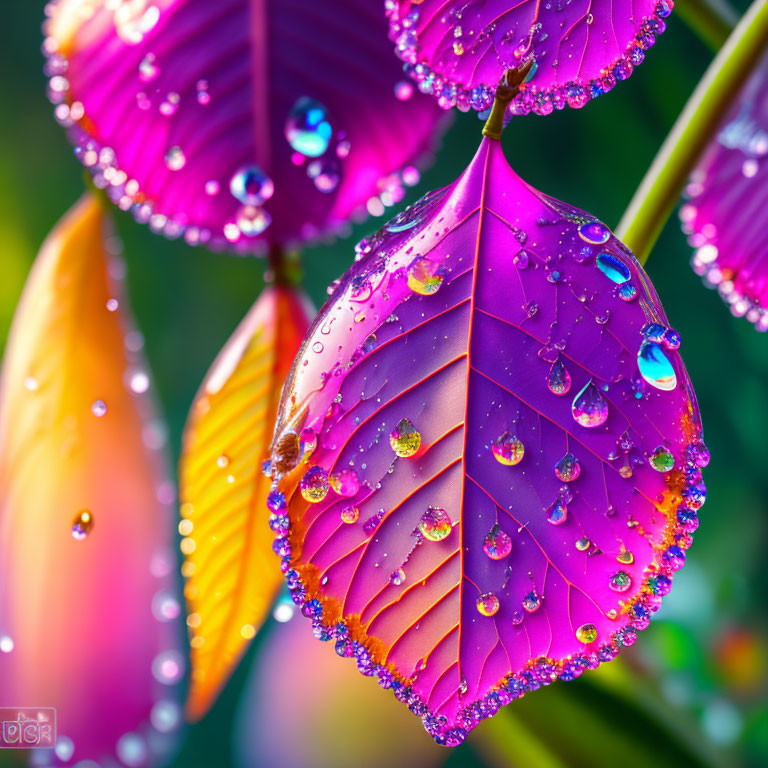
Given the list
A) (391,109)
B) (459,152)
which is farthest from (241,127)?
(459,152)

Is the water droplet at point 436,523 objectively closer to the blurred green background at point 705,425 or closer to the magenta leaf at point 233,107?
the magenta leaf at point 233,107

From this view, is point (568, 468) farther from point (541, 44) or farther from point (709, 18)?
point (709, 18)

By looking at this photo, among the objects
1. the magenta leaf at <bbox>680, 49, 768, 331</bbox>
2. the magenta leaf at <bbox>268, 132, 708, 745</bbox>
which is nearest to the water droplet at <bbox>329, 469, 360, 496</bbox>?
the magenta leaf at <bbox>268, 132, 708, 745</bbox>

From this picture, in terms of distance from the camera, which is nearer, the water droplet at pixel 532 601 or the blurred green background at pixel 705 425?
the water droplet at pixel 532 601

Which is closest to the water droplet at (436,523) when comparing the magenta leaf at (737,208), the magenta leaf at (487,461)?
the magenta leaf at (487,461)

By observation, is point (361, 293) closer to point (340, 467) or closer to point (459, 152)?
point (340, 467)

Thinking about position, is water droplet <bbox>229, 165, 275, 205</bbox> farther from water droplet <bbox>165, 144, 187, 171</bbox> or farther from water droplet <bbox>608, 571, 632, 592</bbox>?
water droplet <bbox>608, 571, 632, 592</bbox>
